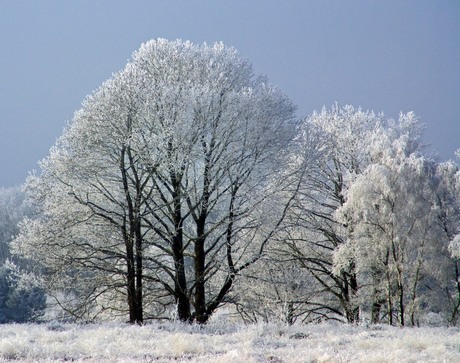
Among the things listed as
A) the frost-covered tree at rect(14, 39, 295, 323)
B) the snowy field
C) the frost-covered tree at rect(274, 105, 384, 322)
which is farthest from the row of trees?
the snowy field

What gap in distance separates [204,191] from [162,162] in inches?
84.8

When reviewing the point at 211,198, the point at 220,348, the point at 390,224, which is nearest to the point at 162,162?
the point at 211,198

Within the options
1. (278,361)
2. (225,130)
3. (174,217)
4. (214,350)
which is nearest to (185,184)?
(174,217)

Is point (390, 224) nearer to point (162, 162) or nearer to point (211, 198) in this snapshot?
point (211, 198)

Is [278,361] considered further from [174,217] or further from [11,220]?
[11,220]

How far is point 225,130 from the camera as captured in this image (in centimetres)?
1700

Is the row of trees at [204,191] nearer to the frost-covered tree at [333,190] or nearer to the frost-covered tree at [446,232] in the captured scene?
the frost-covered tree at [446,232]

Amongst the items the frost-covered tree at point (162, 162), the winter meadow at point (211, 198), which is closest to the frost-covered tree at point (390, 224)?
the winter meadow at point (211, 198)

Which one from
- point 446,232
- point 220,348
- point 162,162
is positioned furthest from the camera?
point 446,232

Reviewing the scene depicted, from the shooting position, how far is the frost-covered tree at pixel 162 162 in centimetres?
1661

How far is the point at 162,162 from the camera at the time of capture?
53.9 ft

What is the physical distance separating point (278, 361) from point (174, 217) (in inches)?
431

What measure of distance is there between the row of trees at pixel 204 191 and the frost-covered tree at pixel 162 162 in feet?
0.19

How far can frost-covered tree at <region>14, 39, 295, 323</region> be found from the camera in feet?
54.5
